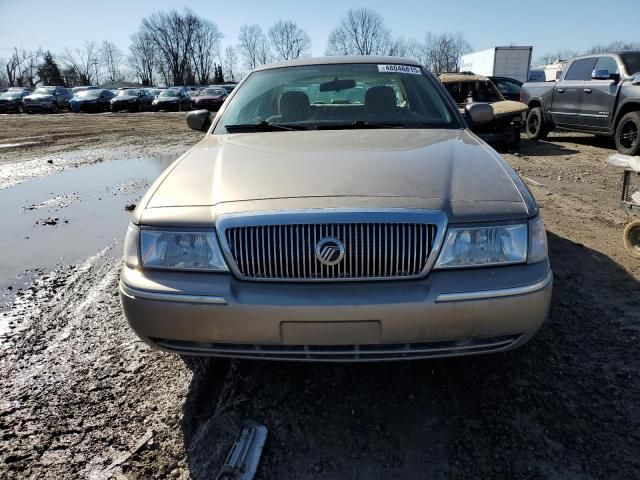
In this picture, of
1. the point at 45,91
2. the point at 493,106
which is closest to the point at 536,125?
the point at 493,106

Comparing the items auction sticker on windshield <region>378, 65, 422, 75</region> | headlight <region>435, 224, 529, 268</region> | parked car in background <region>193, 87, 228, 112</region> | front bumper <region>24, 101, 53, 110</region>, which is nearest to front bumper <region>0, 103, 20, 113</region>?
front bumper <region>24, 101, 53, 110</region>

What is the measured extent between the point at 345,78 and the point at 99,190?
4.86m

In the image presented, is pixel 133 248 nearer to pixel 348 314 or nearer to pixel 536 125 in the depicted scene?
pixel 348 314

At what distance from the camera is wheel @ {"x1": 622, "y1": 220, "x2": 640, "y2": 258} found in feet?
13.0

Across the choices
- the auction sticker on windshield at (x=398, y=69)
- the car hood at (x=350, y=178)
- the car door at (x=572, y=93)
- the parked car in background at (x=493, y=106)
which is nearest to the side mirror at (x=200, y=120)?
the car hood at (x=350, y=178)

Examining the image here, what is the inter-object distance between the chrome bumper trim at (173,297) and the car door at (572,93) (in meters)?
10.4

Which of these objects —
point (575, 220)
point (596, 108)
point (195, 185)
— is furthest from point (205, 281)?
point (596, 108)

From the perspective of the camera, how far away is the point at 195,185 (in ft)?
→ 7.45

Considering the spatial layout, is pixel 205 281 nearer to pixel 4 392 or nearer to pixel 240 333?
pixel 240 333

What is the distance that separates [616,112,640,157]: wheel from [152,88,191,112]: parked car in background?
27.9 m

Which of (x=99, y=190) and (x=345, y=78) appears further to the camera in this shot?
(x=99, y=190)

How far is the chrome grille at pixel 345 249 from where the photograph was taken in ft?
6.29

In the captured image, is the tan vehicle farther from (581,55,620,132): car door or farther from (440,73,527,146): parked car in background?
(581,55,620,132): car door

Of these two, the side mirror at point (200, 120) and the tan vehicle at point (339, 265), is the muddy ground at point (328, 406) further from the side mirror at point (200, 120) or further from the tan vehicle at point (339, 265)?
the side mirror at point (200, 120)
